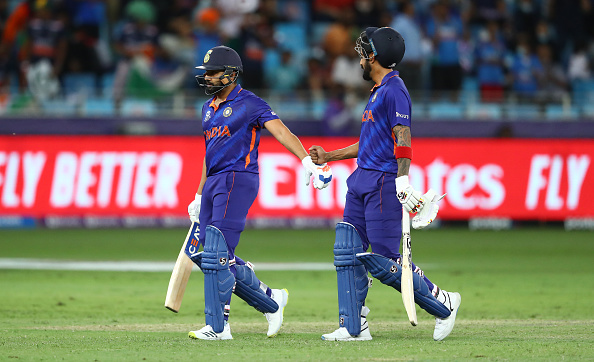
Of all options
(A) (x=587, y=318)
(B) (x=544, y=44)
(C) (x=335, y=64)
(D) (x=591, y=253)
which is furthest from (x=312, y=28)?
(A) (x=587, y=318)

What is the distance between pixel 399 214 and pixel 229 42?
458 inches

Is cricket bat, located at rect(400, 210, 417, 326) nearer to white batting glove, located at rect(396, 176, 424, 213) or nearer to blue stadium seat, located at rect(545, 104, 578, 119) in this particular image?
white batting glove, located at rect(396, 176, 424, 213)

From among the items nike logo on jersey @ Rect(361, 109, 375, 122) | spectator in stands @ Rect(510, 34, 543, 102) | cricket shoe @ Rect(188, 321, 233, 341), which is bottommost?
cricket shoe @ Rect(188, 321, 233, 341)

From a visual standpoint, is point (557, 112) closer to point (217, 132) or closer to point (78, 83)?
point (78, 83)

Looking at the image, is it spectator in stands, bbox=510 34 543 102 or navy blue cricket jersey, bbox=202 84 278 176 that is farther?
spectator in stands, bbox=510 34 543 102

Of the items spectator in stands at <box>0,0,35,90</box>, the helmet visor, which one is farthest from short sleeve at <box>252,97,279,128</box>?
spectator in stands at <box>0,0,35,90</box>

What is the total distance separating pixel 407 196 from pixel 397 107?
66cm

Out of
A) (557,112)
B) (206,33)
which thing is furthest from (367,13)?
(557,112)

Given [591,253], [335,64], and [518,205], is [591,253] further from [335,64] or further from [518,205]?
[335,64]

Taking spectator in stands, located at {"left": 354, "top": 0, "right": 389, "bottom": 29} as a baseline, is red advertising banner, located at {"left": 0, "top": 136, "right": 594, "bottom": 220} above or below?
below

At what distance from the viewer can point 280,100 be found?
1834cm

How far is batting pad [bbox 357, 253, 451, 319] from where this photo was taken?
275 inches

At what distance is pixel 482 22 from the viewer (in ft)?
67.6

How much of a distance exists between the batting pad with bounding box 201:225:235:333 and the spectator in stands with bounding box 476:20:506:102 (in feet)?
42.0
